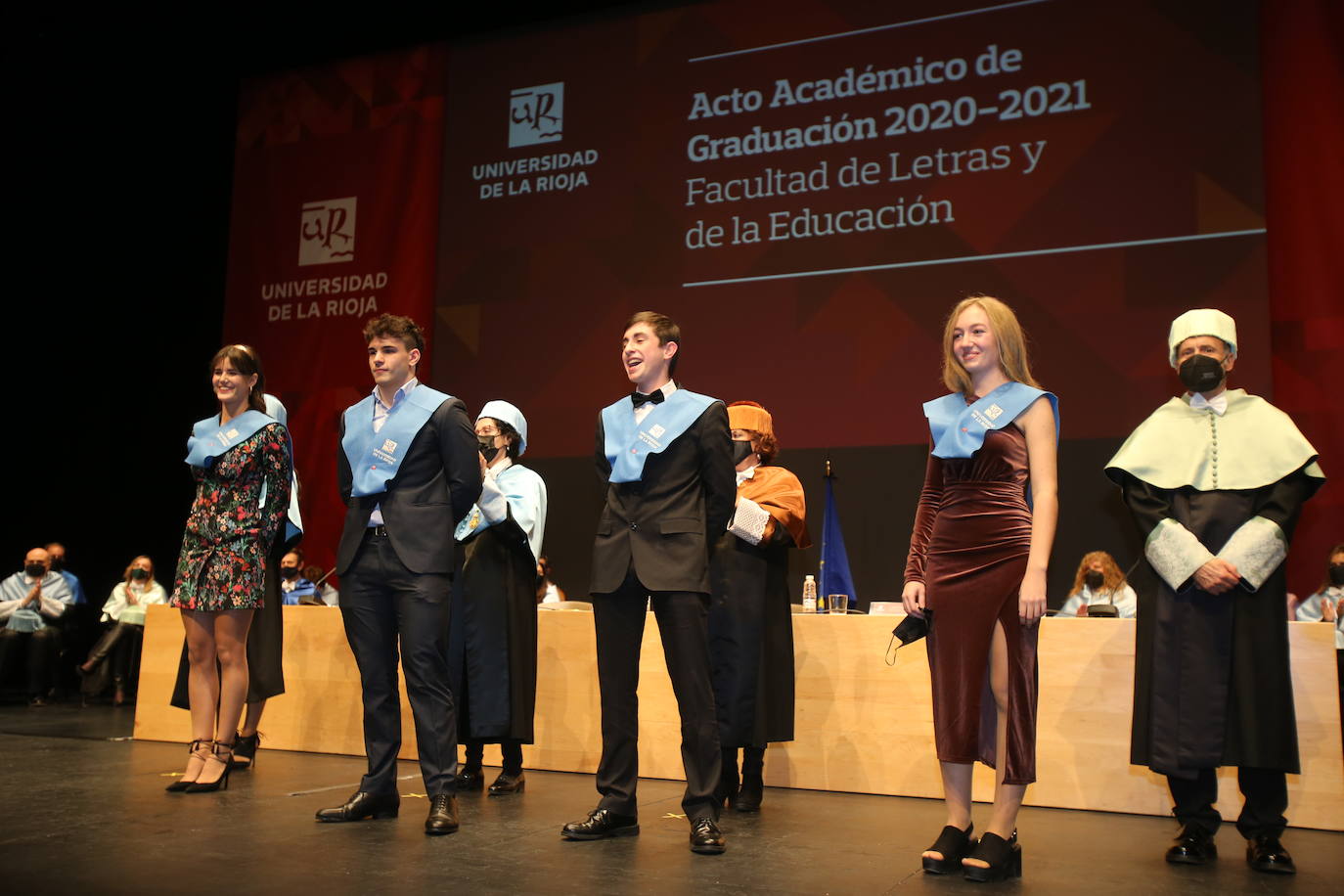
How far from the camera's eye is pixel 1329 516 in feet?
18.0

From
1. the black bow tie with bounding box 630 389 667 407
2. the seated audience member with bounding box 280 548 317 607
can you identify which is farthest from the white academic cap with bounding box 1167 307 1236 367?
the seated audience member with bounding box 280 548 317 607

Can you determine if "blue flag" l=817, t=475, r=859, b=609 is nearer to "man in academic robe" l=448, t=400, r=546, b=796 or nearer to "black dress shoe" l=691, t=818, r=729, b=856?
"man in academic robe" l=448, t=400, r=546, b=796

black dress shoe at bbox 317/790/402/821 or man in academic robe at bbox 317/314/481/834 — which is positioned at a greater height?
man in academic robe at bbox 317/314/481/834

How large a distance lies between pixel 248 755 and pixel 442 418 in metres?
1.99

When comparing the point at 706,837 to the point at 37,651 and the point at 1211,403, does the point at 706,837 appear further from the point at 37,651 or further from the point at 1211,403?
the point at 37,651

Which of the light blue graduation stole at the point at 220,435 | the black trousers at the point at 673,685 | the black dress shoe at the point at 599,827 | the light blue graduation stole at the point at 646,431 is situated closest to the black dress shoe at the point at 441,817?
the black dress shoe at the point at 599,827

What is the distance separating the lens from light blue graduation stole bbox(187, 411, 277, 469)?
3.58m

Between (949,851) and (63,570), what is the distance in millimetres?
7578

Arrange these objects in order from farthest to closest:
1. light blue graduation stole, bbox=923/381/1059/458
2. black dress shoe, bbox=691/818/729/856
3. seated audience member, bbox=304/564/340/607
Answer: seated audience member, bbox=304/564/340/607
black dress shoe, bbox=691/818/729/856
light blue graduation stole, bbox=923/381/1059/458

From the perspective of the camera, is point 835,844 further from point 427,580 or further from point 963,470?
point 427,580

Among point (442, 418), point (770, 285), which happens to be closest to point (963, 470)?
point (442, 418)

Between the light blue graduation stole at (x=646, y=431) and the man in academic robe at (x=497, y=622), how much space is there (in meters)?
0.78

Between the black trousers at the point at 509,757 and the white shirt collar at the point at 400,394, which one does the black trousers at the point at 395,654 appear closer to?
the white shirt collar at the point at 400,394

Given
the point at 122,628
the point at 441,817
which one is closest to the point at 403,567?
the point at 441,817
